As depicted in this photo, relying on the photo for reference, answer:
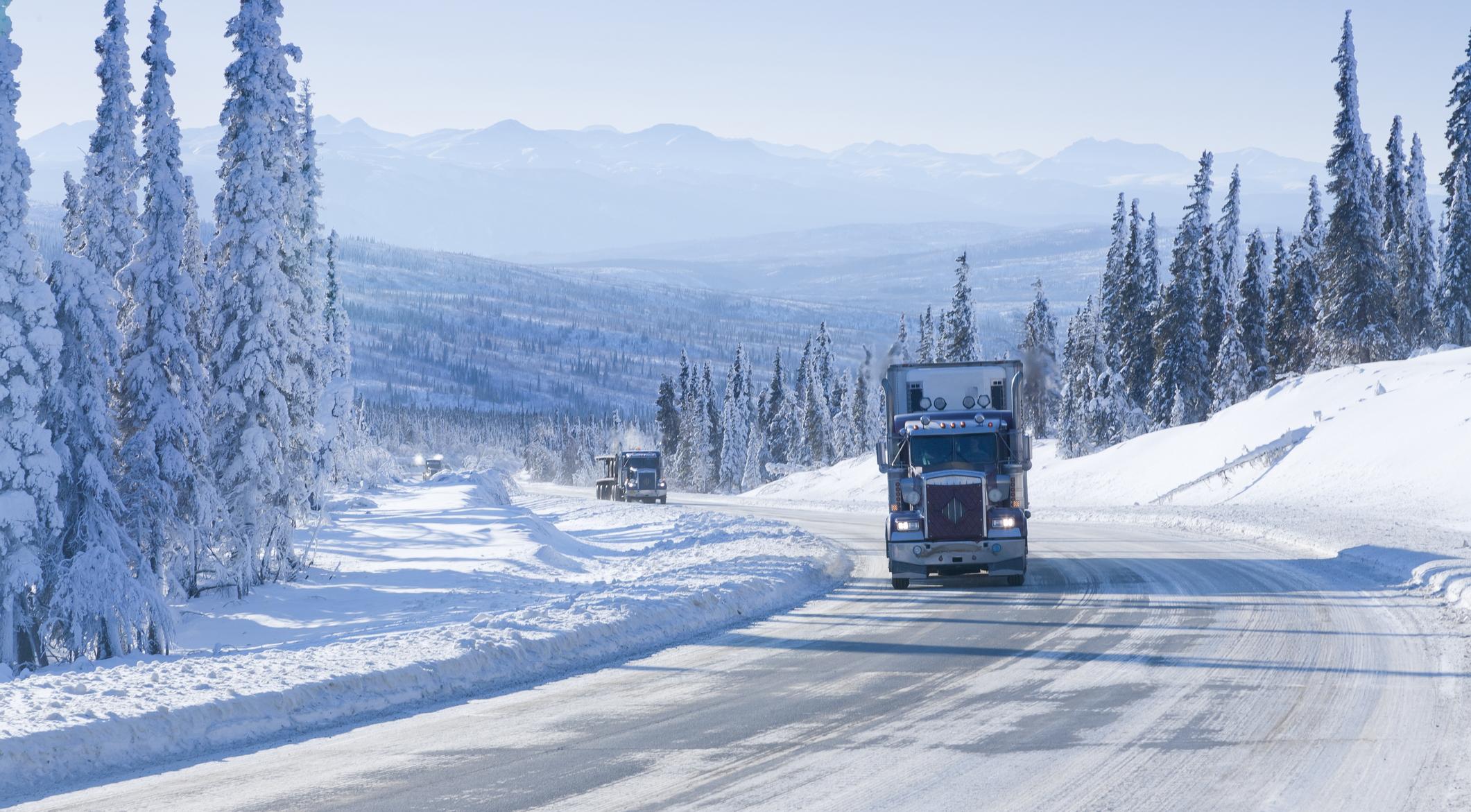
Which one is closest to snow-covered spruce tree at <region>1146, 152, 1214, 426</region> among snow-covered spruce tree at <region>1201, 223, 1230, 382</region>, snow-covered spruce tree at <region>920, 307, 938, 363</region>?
snow-covered spruce tree at <region>1201, 223, 1230, 382</region>

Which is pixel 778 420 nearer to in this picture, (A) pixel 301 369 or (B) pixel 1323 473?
(B) pixel 1323 473

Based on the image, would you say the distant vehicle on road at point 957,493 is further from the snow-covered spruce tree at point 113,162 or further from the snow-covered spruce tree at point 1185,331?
the snow-covered spruce tree at point 1185,331

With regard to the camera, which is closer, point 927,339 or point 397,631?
point 397,631

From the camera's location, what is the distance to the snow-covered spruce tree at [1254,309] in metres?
70.2

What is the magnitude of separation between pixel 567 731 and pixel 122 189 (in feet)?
84.2

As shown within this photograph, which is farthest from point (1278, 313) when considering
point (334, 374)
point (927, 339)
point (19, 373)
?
point (19, 373)

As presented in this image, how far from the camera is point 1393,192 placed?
6975cm

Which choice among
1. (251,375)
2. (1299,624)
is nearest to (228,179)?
→ (251,375)

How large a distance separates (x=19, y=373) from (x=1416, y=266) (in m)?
73.7

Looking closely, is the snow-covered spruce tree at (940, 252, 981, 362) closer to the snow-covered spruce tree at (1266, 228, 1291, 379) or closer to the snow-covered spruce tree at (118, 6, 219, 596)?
the snow-covered spruce tree at (1266, 228, 1291, 379)

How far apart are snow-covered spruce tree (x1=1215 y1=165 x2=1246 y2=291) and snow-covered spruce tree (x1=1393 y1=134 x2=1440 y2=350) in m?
8.56

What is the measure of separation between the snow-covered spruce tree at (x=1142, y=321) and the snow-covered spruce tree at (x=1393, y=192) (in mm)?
12477

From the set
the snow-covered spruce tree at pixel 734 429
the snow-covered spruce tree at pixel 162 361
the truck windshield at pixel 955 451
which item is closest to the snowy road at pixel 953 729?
the truck windshield at pixel 955 451

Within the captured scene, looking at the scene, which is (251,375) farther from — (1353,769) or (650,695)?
(1353,769)
